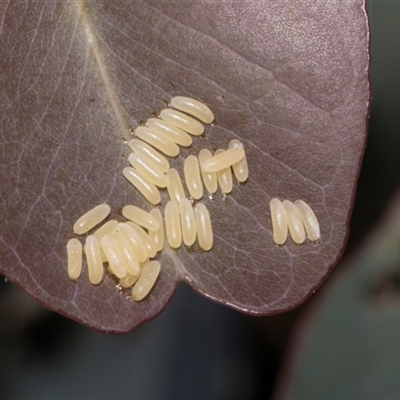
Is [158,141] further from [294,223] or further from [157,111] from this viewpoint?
[294,223]

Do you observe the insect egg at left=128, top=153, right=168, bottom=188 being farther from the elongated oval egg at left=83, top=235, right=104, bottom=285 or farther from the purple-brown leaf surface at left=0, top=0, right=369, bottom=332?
the elongated oval egg at left=83, top=235, right=104, bottom=285

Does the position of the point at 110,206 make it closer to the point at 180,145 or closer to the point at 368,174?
the point at 180,145

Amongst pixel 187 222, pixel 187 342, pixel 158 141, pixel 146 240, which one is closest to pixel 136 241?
pixel 146 240

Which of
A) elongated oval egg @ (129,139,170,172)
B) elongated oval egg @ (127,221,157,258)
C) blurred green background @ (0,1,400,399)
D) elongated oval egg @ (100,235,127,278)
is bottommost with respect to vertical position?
blurred green background @ (0,1,400,399)

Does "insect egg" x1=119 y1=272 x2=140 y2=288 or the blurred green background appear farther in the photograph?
the blurred green background

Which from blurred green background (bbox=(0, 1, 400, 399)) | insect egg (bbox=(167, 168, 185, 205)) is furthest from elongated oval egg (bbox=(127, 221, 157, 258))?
blurred green background (bbox=(0, 1, 400, 399))

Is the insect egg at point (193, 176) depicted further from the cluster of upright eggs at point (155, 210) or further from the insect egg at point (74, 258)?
the insect egg at point (74, 258)

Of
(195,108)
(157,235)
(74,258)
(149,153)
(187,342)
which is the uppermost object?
(195,108)
